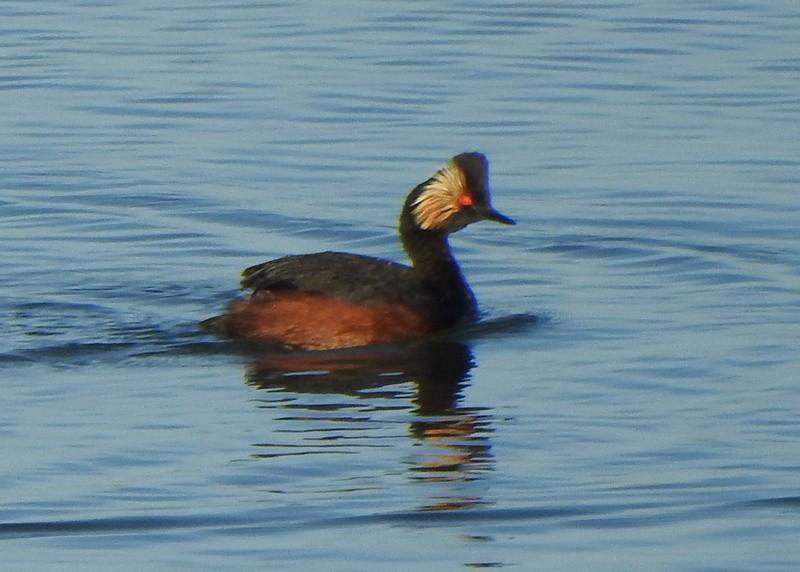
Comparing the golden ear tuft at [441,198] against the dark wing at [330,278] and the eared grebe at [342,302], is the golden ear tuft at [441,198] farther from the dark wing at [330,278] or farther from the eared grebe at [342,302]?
the dark wing at [330,278]

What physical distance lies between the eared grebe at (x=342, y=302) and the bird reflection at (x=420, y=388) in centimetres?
13

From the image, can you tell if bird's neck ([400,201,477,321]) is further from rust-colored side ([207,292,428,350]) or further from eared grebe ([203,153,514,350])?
rust-colored side ([207,292,428,350])

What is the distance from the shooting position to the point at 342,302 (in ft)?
43.3

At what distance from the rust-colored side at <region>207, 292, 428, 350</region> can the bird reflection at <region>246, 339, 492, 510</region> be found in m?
0.10

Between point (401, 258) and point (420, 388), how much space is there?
3706 mm

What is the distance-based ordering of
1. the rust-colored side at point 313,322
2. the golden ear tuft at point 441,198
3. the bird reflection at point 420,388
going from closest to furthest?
the bird reflection at point 420,388
the rust-colored side at point 313,322
the golden ear tuft at point 441,198

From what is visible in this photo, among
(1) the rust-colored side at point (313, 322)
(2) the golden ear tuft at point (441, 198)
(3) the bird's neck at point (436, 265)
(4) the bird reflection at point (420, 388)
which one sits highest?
(2) the golden ear tuft at point (441, 198)

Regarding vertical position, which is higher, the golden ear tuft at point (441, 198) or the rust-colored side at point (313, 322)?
the golden ear tuft at point (441, 198)

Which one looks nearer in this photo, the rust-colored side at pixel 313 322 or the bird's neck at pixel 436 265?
the rust-colored side at pixel 313 322

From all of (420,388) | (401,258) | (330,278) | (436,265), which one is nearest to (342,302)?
(330,278)

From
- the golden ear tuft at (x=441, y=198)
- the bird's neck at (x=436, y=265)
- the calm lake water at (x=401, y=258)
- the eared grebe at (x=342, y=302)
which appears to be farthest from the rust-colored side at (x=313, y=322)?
the golden ear tuft at (x=441, y=198)

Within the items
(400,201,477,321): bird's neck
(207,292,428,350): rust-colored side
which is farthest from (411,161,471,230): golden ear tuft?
(207,292,428,350): rust-colored side

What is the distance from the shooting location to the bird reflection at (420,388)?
34.4ft

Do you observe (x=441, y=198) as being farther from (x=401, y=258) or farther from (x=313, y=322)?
(x=401, y=258)
